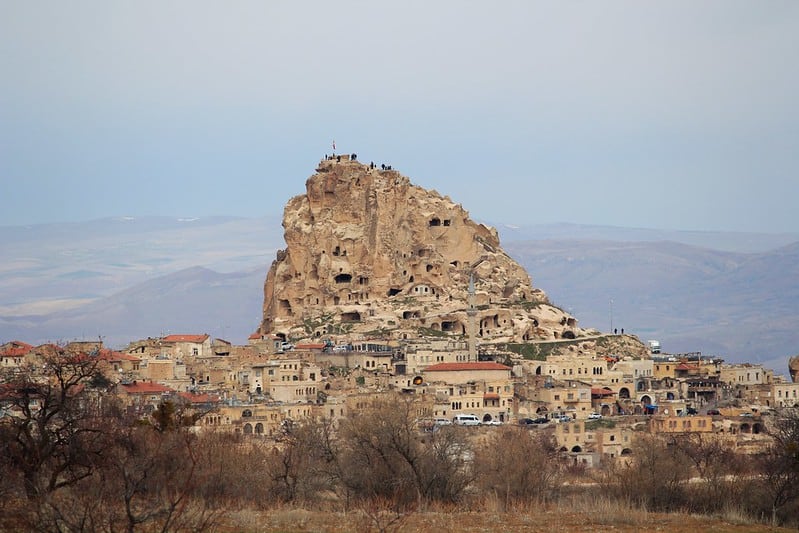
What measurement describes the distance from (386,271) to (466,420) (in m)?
40.4

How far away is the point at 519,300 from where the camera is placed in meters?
160

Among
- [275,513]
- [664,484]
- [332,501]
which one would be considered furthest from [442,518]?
[664,484]

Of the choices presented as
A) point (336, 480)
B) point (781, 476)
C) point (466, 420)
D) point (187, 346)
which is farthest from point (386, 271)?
point (781, 476)

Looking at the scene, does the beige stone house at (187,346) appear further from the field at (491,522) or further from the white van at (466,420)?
the field at (491,522)

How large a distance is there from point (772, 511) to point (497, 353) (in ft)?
251

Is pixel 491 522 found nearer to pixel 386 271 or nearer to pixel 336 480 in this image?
pixel 336 480

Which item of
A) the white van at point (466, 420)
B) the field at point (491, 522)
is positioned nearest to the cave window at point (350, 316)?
the white van at point (466, 420)

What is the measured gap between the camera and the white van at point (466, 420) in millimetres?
114938

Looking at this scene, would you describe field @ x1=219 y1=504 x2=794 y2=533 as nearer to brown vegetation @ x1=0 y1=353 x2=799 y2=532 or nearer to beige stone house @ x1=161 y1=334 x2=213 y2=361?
brown vegetation @ x1=0 y1=353 x2=799 y2=532

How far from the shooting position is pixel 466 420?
388 ft

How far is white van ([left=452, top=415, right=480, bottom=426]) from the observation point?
11494 centimetres

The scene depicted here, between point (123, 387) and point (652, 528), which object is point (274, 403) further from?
point (652, 528)

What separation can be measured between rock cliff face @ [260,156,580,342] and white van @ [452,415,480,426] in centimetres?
2927

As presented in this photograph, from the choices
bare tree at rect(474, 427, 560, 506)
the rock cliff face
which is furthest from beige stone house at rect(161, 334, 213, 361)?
bare tree at rect(474, 427, 560, 506)
